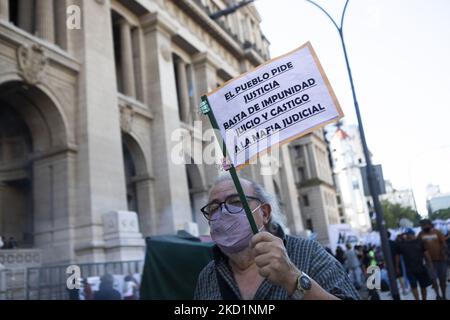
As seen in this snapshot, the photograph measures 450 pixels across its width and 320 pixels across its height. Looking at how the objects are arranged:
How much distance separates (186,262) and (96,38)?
43.0 ft

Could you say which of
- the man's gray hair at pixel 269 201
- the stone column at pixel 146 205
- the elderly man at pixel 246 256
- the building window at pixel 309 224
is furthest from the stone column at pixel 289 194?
the elderly man at pixel 246 256

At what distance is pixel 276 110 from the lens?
2.50 meters

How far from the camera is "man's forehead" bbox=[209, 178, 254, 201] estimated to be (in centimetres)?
254

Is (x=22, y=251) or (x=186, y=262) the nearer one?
(x=186, y=262)

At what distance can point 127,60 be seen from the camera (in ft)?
68.2

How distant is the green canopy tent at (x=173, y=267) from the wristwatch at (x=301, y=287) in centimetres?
419

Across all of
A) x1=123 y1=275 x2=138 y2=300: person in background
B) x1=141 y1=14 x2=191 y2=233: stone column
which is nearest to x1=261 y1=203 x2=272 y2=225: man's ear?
x1=123 y1=275 x2=138 y2=300: person in background

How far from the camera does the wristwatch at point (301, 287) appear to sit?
177 cm

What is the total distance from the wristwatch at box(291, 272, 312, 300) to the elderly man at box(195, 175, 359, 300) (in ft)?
0.60

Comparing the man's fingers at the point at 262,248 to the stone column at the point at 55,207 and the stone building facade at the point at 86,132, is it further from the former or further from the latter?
the stone column at the point at 55,207

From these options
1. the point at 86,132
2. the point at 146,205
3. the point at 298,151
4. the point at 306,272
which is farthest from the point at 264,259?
the point at 298,151

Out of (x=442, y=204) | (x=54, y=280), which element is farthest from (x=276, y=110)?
(x=54, y=280)

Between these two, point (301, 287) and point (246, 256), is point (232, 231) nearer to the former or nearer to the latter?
point (246, 256)
